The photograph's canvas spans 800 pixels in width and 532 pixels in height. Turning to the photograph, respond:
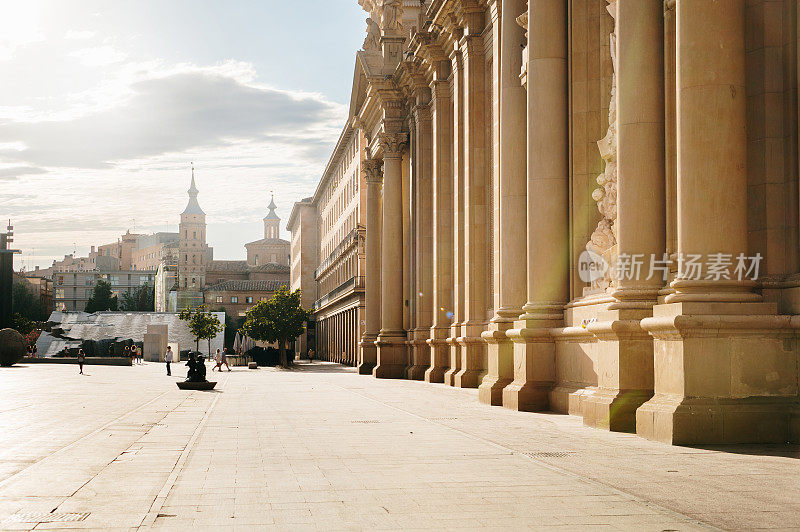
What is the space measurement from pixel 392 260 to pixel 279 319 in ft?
122

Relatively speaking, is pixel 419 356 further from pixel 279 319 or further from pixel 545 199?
pixel 279 319

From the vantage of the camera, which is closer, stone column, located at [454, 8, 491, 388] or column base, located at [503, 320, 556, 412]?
column base, located at [503, 320, 556, 412]

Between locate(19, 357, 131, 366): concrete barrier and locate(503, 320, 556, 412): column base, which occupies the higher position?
locate(503, 320, 556, 412): column base

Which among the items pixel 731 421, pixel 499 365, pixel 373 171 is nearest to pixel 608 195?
pixel 499 365

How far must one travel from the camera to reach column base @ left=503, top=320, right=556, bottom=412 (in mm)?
20406

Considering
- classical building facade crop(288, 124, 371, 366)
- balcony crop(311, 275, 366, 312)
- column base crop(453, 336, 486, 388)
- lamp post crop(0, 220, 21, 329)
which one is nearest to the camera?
column base crop(453, 336, 486, 388)

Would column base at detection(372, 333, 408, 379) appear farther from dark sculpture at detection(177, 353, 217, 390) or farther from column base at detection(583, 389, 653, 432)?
column base at detection(583, 389, 653, 432)

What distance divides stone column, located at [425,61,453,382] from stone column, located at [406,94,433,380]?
2536 mm

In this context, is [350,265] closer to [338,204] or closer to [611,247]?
[338,204]

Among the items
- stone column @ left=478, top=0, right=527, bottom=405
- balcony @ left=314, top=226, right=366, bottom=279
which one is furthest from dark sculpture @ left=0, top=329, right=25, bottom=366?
stone column @ left=478, top=0, right=527, bottom=405

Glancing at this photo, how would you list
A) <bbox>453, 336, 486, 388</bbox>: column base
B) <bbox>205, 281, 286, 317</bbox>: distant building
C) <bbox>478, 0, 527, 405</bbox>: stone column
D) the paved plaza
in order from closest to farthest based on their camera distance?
1. the paved plaza
2. <bbox>478, 0, 527, 405</bbox>: stone column
3. <bbox>453, 336, 486, 388</bbox>: column base
4. <bbox>205, 281, 286, 317</bbox>: distant building

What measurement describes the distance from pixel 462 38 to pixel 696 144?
1900 centimetres

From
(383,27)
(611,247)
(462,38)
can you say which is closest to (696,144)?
(611,247)

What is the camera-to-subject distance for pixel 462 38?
31.6 metres
